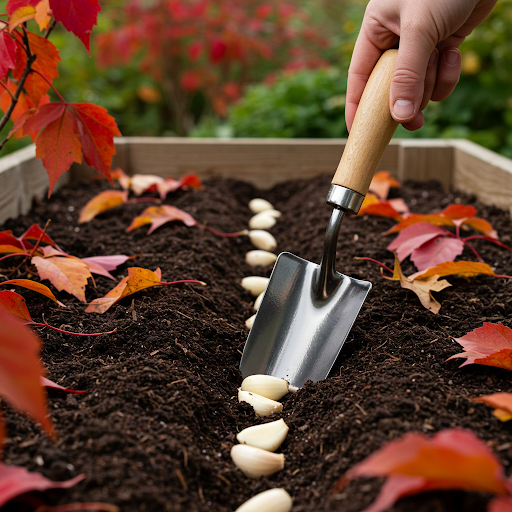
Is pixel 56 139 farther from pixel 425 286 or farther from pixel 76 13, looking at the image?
pixel 425 286

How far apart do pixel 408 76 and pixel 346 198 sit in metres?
0.25

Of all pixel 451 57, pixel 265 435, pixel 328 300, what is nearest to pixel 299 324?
pixel 328 300

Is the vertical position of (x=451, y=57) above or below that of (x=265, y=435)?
above

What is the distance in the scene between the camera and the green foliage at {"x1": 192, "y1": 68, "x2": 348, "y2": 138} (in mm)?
2680

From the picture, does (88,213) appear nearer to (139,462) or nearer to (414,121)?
(414,121)

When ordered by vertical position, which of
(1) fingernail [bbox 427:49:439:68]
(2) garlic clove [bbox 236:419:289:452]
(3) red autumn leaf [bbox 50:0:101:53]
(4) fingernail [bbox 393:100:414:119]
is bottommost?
(2) garlic clove [bbox 236:419:289:452]

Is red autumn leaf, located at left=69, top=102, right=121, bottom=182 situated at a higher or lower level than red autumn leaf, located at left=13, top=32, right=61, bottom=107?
lower

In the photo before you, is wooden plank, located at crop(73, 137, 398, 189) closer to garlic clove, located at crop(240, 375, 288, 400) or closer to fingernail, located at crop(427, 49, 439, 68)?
fingernail, located at crop(427, 49, 439, 68)

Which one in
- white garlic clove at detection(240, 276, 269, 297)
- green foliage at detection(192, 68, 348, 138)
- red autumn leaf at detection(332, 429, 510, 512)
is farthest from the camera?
green foliage at detection(192, 68, 348, 138)

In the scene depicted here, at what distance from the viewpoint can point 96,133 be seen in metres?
1.11

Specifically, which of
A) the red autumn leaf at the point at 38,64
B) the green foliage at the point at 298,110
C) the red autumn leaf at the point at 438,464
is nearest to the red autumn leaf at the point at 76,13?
the red autumn leaf at the point at 38,64

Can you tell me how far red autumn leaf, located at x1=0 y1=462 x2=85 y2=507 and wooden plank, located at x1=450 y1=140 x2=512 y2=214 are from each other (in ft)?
4.79

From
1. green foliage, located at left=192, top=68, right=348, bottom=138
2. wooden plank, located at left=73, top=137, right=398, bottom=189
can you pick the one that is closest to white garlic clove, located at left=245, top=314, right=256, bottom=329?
wooden plank, located at left=73, top=137, right=398, bottom=189

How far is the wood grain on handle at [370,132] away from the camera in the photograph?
3.41 feet
